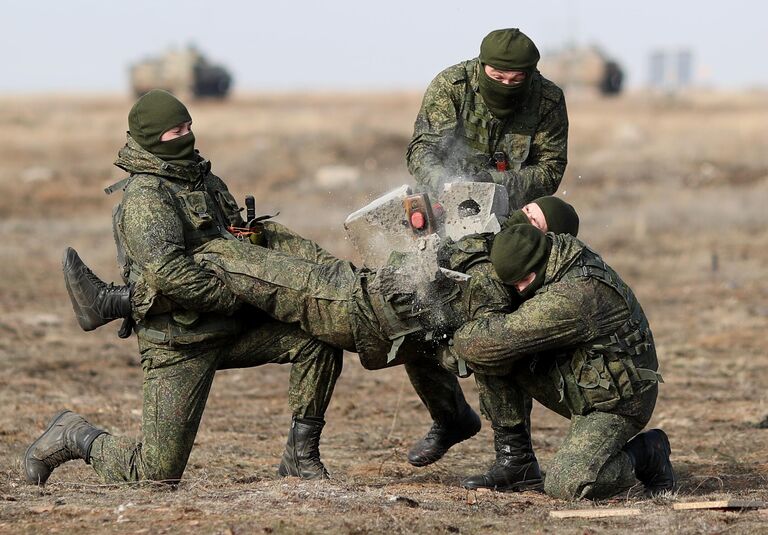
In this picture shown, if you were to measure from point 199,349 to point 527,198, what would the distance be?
2.07m

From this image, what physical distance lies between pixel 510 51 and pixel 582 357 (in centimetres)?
178

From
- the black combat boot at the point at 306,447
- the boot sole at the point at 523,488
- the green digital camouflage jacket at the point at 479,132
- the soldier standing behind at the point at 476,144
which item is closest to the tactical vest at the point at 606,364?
the boot sole at the point at 523,488

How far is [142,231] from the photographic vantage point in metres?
5.96

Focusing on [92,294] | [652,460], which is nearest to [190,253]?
[92,294]

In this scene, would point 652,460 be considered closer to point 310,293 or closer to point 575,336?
point 575,336

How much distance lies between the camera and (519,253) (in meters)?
5.74

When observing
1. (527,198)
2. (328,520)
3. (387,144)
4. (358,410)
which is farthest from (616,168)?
(328,520)

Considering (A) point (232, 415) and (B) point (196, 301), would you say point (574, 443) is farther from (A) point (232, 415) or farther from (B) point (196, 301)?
(A) point (232, 415)

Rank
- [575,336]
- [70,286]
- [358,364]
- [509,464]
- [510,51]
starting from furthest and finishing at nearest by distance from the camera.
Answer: [358,364], [510,51], [509,464], [70,286], [575,336]

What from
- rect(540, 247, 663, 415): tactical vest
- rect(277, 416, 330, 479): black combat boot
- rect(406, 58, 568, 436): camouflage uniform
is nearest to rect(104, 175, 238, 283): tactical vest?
rect(277, 416, 330, 479): black combat boot

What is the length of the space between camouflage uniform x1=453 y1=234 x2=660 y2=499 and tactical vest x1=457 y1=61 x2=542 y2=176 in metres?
1.28

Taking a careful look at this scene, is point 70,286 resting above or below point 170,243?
below

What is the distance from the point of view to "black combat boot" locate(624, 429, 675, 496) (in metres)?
6.26

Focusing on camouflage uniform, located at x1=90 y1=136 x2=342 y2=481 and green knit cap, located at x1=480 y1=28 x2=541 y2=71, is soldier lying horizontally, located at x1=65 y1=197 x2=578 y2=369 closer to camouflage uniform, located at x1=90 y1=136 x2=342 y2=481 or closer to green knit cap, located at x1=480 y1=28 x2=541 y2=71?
camouflage uniform, located at x1=90 y1=136 x2=342 y2=481
